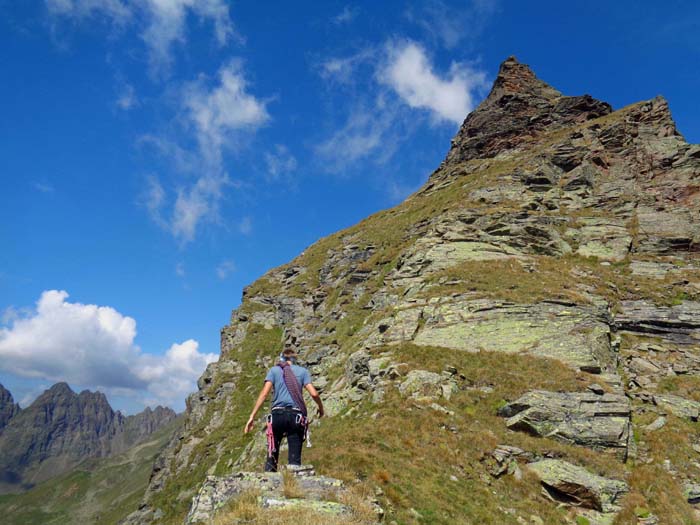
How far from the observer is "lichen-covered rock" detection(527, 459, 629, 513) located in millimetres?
14167

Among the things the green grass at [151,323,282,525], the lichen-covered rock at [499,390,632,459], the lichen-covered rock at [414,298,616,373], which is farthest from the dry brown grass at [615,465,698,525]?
the green grass at [151,323,282,525]

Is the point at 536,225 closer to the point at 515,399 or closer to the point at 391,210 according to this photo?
the point at 515,399

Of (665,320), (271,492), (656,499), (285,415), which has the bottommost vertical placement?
(656,499)

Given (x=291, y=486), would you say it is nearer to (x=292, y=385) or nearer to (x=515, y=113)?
(x=292, y=385)

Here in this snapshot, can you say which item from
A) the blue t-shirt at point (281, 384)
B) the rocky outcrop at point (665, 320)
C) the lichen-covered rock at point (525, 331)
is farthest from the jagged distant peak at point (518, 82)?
the blue t-shirt at point (281, 384)

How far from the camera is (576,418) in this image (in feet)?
59.4

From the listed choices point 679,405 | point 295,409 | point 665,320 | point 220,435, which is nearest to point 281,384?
point 295,409

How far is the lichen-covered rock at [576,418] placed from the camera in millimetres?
17125

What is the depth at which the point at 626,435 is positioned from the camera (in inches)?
691

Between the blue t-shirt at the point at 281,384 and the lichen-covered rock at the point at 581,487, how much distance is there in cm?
1067

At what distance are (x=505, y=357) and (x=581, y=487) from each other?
31.1 ft

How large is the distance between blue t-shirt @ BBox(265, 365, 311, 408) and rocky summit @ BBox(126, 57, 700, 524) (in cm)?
177

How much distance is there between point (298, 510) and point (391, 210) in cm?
7797

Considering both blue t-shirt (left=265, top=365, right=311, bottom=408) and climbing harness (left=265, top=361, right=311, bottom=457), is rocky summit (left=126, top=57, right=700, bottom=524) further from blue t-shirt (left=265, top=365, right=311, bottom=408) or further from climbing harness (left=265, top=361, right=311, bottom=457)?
blue t-shirt (left=265, top=365, right=311, bottom=408)
